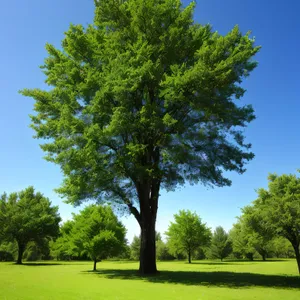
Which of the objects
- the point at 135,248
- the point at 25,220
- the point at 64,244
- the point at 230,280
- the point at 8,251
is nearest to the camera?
the point at 230,280

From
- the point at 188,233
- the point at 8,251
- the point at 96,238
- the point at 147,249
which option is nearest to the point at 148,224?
the point at 147,249

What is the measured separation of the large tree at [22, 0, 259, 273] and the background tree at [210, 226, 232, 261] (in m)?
52.3

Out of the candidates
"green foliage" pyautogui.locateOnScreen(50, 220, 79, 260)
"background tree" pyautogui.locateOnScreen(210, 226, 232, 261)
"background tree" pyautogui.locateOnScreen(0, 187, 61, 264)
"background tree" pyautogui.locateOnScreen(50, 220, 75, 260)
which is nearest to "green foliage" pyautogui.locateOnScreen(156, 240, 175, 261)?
"background tree" pyautogui.locateOnScreen(210, 226, 232, 261)

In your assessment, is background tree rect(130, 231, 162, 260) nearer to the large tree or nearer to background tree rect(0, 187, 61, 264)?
background tree rect(0, 187, 61, 264)

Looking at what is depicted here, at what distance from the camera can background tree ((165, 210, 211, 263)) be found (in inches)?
2000

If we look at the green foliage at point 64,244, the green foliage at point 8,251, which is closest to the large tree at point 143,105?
the green foliage at point 64,244

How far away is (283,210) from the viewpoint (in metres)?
19.0

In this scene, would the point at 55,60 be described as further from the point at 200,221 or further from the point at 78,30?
the point at 200,221

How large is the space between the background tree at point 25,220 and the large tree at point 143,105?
33727 mm

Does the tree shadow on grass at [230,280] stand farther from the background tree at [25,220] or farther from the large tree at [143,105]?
the background tree at [25,220]

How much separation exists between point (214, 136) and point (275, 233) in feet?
30.4

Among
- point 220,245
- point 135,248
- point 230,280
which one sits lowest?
point 230,280

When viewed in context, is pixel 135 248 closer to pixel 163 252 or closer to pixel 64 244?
pixel 163 252

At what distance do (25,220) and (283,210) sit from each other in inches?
1749
